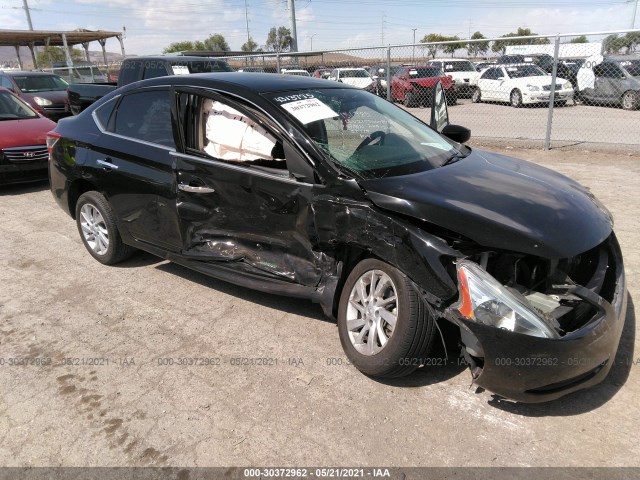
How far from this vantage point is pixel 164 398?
2854 millimetres

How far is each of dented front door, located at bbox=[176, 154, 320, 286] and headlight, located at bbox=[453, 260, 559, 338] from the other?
1033 mm

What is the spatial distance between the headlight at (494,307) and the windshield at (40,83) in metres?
14.2

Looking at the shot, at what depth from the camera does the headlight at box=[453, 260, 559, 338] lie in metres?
2.36

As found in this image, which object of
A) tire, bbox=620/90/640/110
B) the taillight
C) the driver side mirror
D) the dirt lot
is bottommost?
the dirt lot

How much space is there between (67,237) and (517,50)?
2287 centimetres

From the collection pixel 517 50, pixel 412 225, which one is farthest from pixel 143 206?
pixel 517 50

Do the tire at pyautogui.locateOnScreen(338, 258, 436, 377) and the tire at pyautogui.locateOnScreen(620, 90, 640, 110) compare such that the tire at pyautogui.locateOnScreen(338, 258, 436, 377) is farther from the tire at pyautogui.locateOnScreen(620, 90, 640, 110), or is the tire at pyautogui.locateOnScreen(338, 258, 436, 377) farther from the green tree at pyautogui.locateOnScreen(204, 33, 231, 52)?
the green tree at pyautogui.locateOnScreen(204, 33, 231, 52)

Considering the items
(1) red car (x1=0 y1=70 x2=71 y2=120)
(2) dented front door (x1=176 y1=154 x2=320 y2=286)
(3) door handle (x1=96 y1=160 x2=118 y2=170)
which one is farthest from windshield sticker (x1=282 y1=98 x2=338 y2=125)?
(1) red car (x1=0 y1=70 x2=71 y2=120)

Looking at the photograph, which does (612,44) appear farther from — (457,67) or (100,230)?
(100,230)

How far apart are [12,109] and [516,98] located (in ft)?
50.6

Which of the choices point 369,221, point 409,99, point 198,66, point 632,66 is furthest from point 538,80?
point 369,221

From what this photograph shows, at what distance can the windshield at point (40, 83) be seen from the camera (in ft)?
43.8

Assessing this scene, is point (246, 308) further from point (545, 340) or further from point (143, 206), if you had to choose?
point (545, 340)

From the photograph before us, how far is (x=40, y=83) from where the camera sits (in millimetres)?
13805
